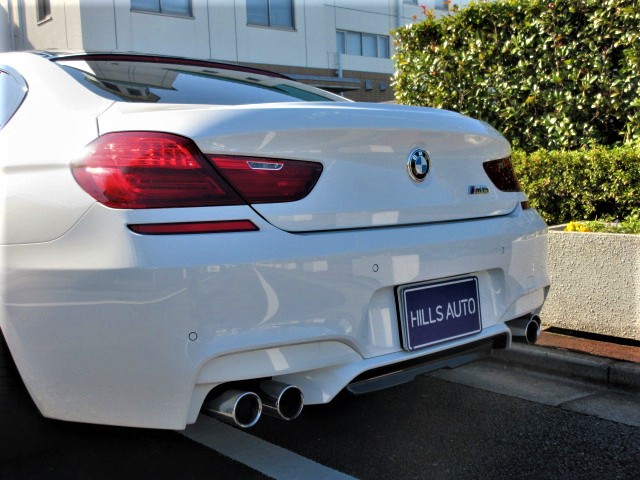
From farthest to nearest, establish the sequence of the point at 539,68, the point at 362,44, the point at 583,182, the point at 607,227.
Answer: the point at 362,44 → the point at 539,68 → the point at 583,182 → the point at 607,227

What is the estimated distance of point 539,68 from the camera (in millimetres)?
6484

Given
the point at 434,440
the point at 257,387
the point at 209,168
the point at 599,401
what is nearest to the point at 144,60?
the point at 209,168

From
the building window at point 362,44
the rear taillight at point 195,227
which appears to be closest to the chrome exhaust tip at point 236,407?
the rear taillight at point 195,227

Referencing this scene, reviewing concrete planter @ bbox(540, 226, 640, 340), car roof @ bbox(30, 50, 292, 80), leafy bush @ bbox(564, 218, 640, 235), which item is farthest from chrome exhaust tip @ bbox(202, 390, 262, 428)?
leafy bush @ bbox(564, 218, 640, 235)

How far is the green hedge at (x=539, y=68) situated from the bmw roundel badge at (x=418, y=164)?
391 cm

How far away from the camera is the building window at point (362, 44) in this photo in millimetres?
24781

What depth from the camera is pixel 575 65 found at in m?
6.25

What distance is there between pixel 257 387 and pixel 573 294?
2733 mm

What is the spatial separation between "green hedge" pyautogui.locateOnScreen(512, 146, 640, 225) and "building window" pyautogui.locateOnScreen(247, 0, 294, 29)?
55.7 ft

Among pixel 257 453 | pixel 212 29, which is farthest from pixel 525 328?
pixel 212 29

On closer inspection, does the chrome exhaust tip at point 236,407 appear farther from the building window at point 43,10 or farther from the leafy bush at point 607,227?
the building window at point 43,10

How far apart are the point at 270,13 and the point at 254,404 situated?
2110 cm

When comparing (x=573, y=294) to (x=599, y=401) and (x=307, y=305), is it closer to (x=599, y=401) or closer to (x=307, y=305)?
(x=599, y=401)

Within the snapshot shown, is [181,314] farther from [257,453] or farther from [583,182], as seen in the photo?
[583,182]
